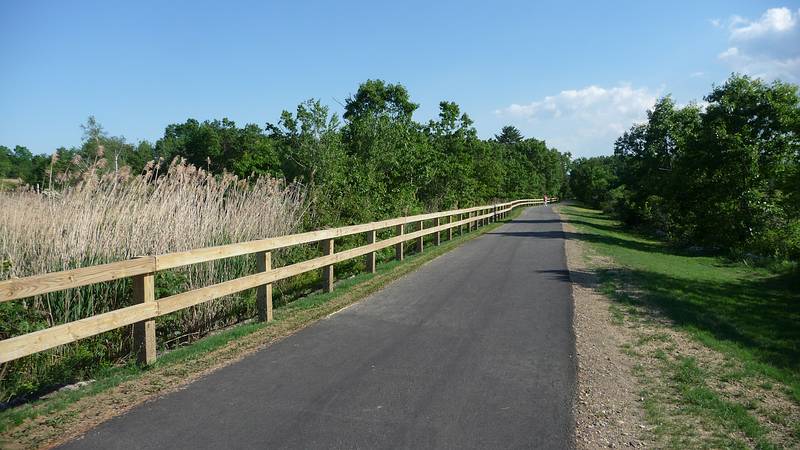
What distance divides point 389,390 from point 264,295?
326cm

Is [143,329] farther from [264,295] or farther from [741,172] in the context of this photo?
[741,172]

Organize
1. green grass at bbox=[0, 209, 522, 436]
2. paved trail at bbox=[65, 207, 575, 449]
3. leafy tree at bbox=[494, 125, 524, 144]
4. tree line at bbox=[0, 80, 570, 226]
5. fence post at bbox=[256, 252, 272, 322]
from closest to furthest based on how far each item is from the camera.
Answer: paved trail at bbox=[65, 207, 575, 449], green grass at bbox=[0, 209, 522, 436], fence post at bbox=[256, 252, 272, 322], tree line at bbox=[0, 80, 570, 226], leafy tree at bbox=[494, 125, 524, 144]

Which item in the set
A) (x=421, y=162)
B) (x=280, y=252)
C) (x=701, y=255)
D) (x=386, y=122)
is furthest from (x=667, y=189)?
Result: (x=280, y=252)

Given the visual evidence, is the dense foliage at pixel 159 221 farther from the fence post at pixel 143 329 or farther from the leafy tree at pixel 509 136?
the leafy tree at pixel 509 136

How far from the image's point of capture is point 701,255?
22.5 m

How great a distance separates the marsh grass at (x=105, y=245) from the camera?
219 inches

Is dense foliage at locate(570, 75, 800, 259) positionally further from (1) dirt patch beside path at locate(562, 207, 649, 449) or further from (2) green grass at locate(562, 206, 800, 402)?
(1) dirt patch beside path at locate(562, 207, 649, 449)

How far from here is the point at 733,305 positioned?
10516 millimetres

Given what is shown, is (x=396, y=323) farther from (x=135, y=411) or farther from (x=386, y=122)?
(x=386, y=122)

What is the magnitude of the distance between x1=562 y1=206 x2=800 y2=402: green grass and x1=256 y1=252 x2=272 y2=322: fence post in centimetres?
569

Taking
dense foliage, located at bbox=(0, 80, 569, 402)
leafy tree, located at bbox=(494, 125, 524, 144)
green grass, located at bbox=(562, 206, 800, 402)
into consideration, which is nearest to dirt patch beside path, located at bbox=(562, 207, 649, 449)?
green grass, located at bbox=(562, 206, 800, 402)

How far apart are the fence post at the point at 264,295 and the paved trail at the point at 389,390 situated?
806 mm

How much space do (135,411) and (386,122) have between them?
53.3 feet

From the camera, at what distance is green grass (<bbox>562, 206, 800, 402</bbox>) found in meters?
6.73
